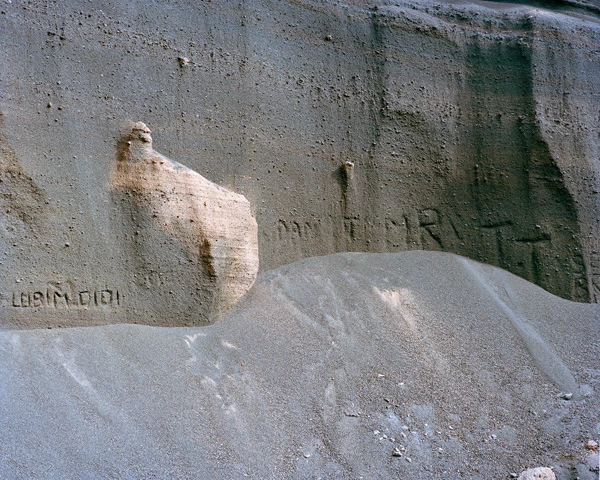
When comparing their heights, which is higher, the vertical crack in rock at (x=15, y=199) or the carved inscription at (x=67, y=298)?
the vertical crack in rock at (x=15, y=199)

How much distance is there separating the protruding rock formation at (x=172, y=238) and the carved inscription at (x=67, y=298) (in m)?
0.17

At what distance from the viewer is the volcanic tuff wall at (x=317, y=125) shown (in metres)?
5.62

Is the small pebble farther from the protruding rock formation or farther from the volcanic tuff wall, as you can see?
the protruding rock formation

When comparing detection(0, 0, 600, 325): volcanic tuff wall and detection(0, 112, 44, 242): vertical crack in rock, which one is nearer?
detection(0, 112, 44, 242): vertical crack in rock

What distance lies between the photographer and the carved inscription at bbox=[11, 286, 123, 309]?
17.5ft

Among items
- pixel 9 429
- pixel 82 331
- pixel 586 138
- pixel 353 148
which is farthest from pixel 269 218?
pixel 586 138

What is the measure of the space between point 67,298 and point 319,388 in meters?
1.98

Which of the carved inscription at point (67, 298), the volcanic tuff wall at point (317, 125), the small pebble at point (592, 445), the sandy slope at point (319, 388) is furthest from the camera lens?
the volcanic tuff wall at point (317, 125)

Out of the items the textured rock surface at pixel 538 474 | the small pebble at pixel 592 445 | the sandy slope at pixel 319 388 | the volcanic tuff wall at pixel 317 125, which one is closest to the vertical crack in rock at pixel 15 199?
the volcanic tuff wall at pixel 317 125

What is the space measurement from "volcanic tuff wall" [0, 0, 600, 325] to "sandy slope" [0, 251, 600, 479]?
21.7 inches

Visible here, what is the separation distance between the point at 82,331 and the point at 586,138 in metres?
5.09

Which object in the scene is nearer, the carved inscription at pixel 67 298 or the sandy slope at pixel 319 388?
the sandy slope at pixel 319 388

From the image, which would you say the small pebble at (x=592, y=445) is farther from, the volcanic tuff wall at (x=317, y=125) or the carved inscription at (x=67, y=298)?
the carved inscription at (x=67, y=298)

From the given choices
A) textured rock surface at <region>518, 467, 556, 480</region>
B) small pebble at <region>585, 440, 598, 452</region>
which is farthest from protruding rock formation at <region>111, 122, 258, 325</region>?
small pebble at <region>585, 440, 598, 452</region>
